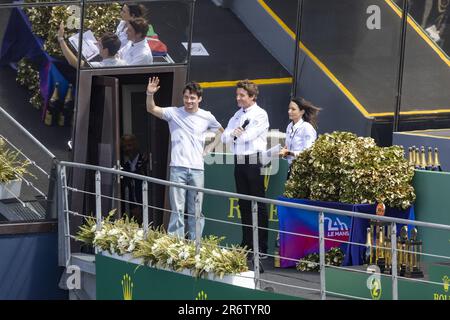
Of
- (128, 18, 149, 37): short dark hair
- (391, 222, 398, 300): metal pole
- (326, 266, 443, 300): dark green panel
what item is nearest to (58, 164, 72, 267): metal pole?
(128, 18, 149, 37): short dark hair

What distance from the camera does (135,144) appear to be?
1434 cm

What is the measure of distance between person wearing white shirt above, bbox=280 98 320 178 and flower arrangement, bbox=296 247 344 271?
121 cm

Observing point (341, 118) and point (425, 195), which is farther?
point (341, 118)

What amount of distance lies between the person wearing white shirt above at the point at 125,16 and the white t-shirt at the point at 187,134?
1036 millimetres

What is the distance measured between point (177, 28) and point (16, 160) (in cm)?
220

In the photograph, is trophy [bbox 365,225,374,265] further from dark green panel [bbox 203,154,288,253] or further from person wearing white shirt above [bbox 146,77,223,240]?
Answer: person wearing white shirt above [bbox 146,77,223,240]

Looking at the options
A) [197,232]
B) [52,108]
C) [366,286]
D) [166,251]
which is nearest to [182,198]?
[166,251]

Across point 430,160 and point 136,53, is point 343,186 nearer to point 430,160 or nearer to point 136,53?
point 430,160

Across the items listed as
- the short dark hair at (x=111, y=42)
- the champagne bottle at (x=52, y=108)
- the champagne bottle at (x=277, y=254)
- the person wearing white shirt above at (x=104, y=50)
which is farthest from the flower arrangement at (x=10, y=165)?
the champagne bottle at (x=277, y=254)

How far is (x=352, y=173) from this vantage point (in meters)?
12.5

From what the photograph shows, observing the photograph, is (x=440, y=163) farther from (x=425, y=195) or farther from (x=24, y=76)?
(x=24, y=76)
